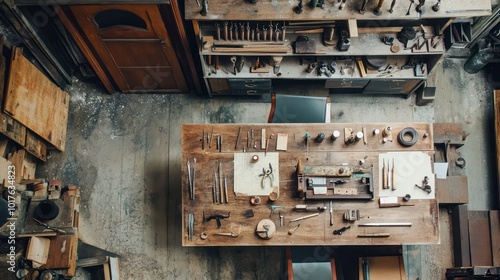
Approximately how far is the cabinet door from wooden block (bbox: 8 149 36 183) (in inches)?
41.0

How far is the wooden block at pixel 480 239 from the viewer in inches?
184

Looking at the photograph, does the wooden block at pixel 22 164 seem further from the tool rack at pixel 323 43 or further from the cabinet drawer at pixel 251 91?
the cabinet drawer at pixel 251 91

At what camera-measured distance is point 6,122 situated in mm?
4246

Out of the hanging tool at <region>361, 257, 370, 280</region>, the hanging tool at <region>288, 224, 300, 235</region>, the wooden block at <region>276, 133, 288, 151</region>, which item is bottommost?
the hanging tool at <region>361, 257, 370, 280</region>

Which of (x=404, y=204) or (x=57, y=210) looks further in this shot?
(x=57, y=210)

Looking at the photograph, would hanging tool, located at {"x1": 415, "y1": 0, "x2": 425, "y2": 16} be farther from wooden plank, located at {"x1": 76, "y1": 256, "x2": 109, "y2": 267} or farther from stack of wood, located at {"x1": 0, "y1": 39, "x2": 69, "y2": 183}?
wooden plank, located at {"x1": 76, "y1": 256, "x2": 109, "y2": 267}

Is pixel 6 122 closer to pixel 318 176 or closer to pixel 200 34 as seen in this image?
pixel 200 34

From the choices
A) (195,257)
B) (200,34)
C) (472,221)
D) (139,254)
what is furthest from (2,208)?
(472,221)

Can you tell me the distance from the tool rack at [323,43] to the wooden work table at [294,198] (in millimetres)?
633

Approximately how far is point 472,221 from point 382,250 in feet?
3.02

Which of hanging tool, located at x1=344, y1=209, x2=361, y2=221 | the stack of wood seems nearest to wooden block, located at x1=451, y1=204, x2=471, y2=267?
hanging tool, located at x1=344, y1=209, x2=361, y2=221

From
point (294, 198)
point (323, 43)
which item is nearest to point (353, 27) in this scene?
point (323, 43)

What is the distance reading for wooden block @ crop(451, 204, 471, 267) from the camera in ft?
15.4

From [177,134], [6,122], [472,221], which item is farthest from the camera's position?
[177,134]
